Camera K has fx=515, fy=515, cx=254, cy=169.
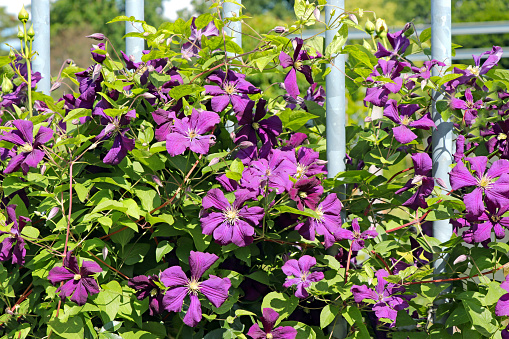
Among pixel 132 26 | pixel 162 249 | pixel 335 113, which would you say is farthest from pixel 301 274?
pixel 132 26

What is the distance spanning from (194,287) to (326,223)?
0.35 meters

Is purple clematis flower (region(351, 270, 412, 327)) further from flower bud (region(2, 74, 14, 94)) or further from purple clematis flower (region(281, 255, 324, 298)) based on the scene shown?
flower bud (region(2, 74, 14, 94))

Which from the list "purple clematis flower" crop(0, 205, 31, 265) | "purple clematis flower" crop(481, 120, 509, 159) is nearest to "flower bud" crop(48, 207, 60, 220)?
"purple clematis flower" crop(0, 205, 31, 265)

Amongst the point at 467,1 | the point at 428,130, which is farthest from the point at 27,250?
the point at 467,1

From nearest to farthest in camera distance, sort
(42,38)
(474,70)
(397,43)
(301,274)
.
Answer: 1. (301,274)
2. (474,70)
3. (397,43)
4. (42,38)

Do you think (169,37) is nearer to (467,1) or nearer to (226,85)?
(226,85)

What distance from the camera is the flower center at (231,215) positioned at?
1.18m

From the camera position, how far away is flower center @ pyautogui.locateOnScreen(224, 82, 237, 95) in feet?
4.29

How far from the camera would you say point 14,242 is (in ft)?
4.22

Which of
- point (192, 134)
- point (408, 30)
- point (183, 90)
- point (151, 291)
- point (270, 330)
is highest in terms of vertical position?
point (408, 30)

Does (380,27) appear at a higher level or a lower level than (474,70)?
higher

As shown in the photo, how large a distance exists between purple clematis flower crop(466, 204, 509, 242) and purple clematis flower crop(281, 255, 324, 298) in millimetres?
381

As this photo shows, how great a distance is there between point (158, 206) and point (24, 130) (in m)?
0.38

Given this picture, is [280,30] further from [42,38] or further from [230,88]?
[42,38]
